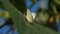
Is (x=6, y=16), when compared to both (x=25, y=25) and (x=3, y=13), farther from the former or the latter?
(x=25, y=25)

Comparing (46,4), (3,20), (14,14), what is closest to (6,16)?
(3,20)

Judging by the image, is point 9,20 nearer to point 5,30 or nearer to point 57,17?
point 5,30

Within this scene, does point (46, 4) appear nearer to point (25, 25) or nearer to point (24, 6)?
point (24, 6)

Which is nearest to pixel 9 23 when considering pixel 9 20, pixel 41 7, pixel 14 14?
pixel 9 20

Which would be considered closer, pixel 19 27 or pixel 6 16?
pixel 19 27

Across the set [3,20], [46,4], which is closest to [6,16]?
[3,20]

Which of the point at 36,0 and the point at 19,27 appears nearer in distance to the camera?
the point at 19,27

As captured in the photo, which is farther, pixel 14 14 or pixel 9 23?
pixel 9 23
